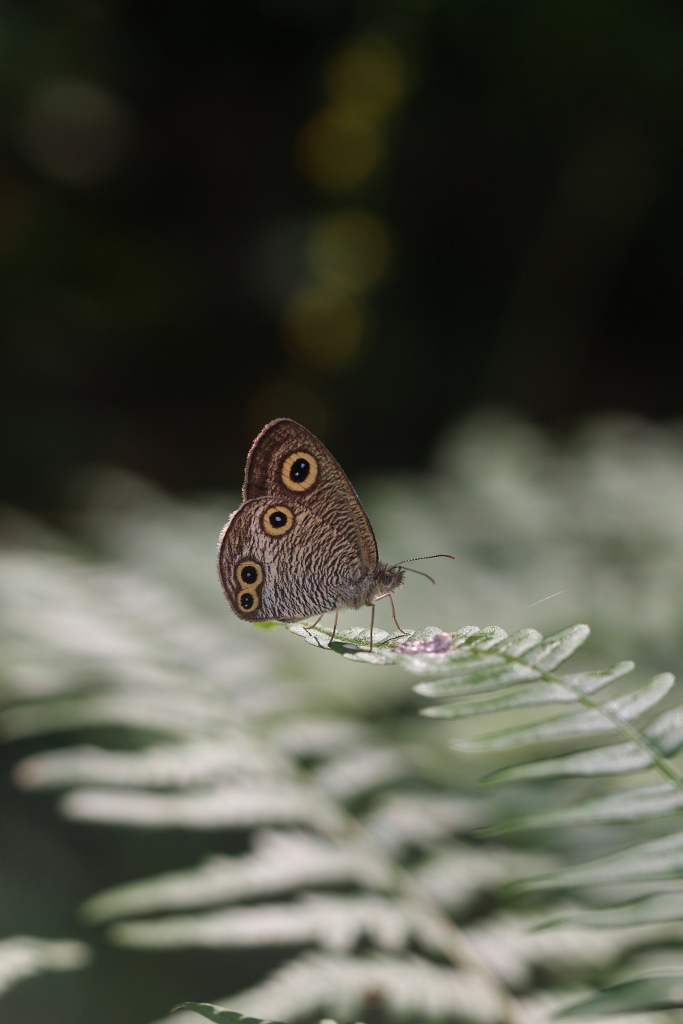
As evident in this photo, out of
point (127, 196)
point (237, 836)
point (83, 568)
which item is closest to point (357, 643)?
point (237, 836)

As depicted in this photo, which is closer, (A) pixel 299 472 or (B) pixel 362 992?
(B) pixel 362 992

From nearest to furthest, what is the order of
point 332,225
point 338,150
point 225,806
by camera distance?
1. point 225,806
2. point 332,225
3. point 338,150

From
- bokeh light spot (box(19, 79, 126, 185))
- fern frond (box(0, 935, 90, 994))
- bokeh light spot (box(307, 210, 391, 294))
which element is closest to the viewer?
fern frond (box(0, 935, 90, 994))

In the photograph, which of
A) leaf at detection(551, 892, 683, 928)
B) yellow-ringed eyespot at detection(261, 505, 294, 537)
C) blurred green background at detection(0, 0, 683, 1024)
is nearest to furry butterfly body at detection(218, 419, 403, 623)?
yellow-ringed eyespot at detection(261, 505, 294, 537)

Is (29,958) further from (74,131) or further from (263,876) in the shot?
(74,131)

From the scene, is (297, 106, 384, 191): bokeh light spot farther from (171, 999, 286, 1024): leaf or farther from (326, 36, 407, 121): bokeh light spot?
(171, 999, 286, 1024): leaf

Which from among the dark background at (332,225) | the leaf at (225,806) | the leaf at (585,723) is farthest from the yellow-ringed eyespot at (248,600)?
the dark background at (332,225)

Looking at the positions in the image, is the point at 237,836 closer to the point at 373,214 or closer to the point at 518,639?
the point at 518,639

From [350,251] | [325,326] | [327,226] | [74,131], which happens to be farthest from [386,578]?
[74,131]
